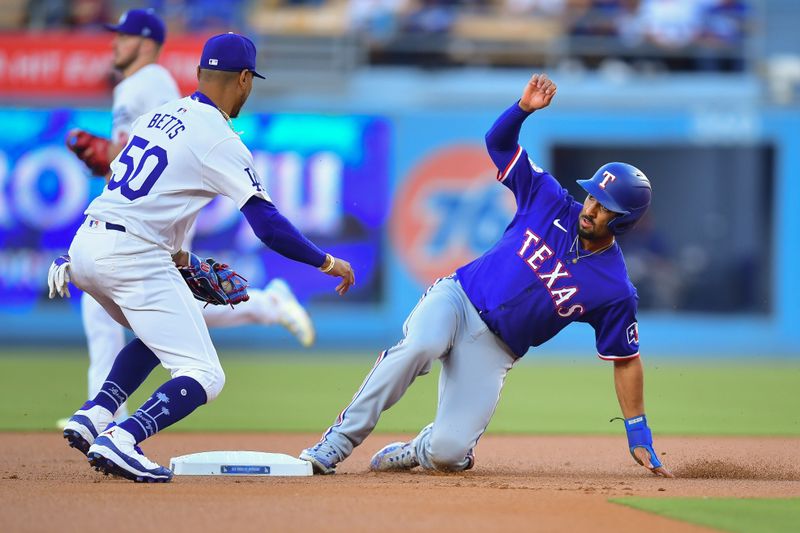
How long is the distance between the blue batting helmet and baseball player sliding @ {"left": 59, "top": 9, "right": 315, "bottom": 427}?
93.9 inches

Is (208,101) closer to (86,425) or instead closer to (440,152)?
(86,425)

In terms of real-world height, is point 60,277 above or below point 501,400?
above

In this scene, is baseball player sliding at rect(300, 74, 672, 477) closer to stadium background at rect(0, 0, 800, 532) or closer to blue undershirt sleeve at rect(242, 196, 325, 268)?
blue undershirt sleeve at rect(242, 196, 325, 268)

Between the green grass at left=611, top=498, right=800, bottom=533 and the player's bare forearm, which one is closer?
the green grass at left=611, top=498, right=800, bottom=533

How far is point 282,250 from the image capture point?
5.54 metres

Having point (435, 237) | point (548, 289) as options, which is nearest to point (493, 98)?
point (435, 237)

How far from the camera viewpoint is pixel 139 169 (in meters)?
5.57

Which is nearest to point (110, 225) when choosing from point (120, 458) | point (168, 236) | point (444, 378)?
point (168, 236)

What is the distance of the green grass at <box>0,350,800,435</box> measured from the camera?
909 centimetres

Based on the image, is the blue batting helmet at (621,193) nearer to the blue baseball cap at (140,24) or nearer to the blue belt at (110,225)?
the blue belt at (110,225)

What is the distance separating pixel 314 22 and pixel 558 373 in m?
7.33

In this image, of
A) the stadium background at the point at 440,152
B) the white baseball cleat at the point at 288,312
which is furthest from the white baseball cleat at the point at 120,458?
the stadium background at the point at 440,152

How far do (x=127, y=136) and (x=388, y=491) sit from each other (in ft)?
10.1

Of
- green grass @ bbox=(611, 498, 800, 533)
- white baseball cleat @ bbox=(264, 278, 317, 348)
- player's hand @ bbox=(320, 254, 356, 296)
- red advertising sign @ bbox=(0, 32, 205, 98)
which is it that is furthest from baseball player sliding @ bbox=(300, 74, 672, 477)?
Result: red advertising sign @ bbox=(0, 32, 205, 98)
